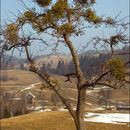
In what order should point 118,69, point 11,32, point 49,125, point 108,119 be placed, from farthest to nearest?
point 108,119 → point 49,125 → point 11,32 → point 118,69

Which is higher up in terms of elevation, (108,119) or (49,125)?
(49,125)

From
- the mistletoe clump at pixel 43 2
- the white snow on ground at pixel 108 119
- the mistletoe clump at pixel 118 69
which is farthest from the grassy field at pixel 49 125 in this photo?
the mistletoe clump at pixel 43 2

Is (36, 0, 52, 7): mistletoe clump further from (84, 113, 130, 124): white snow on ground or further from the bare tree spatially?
(84, 113, 130, 124): white snow on ground

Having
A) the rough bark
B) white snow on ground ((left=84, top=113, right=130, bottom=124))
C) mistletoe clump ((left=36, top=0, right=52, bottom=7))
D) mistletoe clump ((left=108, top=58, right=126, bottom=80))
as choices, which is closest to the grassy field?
white snow on ground ((left=84, top=113, right=130, bottom=124))

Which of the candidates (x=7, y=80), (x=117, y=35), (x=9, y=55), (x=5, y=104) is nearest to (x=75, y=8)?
(x=117, y=35)

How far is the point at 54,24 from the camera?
7.72 m

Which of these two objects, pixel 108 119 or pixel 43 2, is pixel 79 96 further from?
pixel 108 119

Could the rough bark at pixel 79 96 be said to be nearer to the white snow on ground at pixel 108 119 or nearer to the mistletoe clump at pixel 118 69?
the mistletoe clump at pixel 118 69

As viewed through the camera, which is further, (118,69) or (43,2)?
(43,2)

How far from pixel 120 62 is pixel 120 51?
124 centimetres

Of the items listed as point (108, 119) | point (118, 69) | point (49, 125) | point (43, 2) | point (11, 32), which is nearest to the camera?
point (118, 69)

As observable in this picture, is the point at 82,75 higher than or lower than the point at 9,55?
lower

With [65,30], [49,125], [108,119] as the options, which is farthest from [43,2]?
[108,119]

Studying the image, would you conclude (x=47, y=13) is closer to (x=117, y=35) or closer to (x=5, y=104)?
(x=117, y=35)
